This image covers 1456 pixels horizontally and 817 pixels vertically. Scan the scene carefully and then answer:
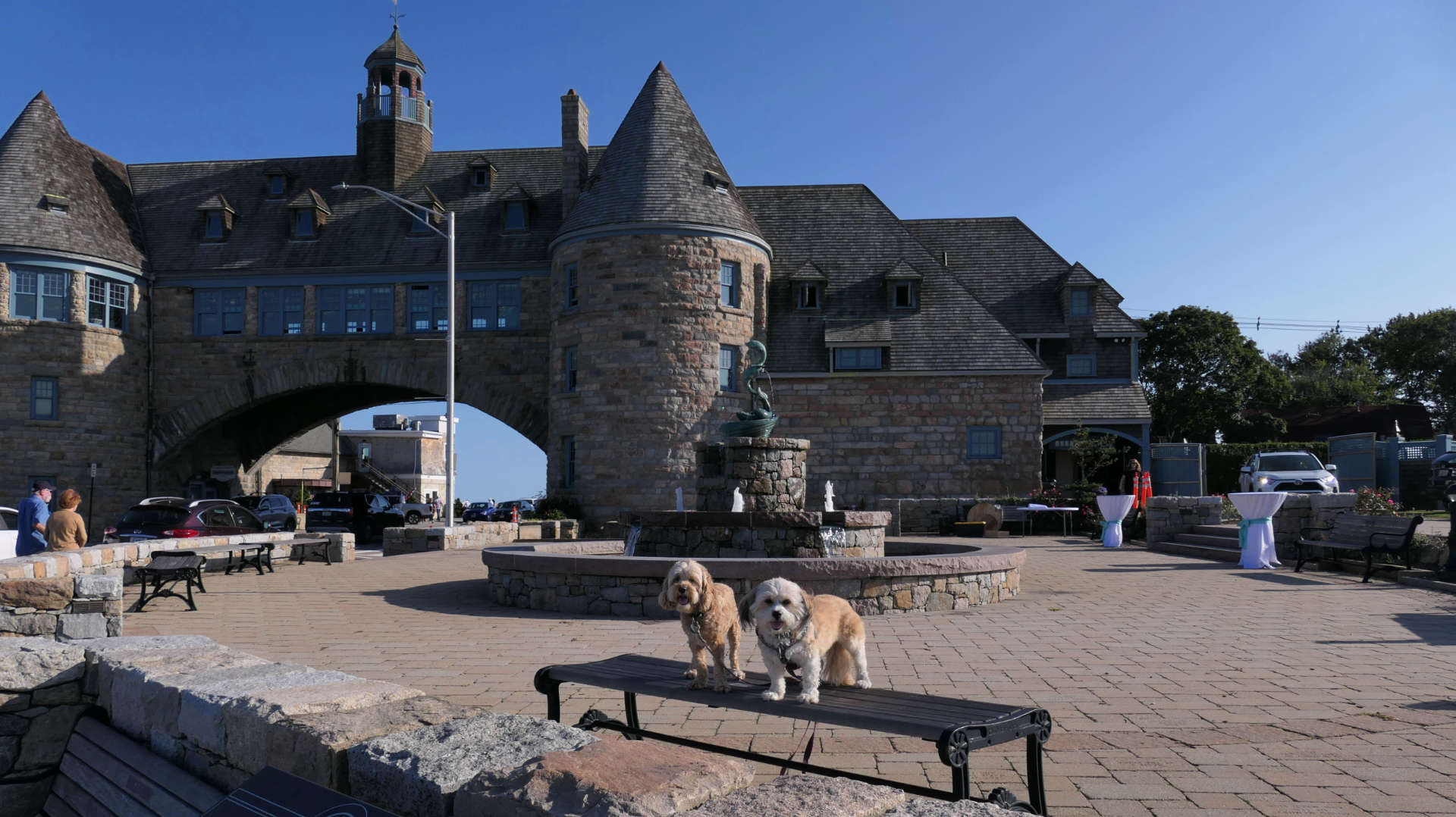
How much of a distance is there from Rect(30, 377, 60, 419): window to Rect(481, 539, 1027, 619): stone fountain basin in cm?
2575

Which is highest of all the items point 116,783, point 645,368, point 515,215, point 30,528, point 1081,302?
point 515,215

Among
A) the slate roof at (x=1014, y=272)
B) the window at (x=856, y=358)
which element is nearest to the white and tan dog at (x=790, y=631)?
the window at (x=856, y=358)

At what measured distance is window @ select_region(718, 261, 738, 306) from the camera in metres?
28.6

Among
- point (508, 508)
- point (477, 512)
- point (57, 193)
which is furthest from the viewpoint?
point (477, 512)

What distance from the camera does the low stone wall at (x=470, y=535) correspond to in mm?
21516

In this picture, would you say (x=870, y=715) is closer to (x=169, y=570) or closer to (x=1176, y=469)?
(x=169, y=570)

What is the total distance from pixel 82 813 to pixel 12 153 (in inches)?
1348

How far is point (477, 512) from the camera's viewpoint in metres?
55.0

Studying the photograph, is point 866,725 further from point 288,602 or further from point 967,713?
point 288,602

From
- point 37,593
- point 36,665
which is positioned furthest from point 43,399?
point 36,665

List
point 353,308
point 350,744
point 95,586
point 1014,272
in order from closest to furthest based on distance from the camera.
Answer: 1. point 350,744
2. point 95,586
3. point 353,308
4. point 1014,272

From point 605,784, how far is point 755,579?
23.6 feet

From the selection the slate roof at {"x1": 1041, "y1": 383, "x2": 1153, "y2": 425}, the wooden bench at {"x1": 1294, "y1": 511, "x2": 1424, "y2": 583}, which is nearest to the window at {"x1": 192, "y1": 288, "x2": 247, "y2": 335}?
the slate roof at {"x1": 1041, "y1": 383, "x2": 1153, "y2": 425}

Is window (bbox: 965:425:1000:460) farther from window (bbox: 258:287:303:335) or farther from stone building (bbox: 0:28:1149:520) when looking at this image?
window (bbox: 258:287:303:335)
